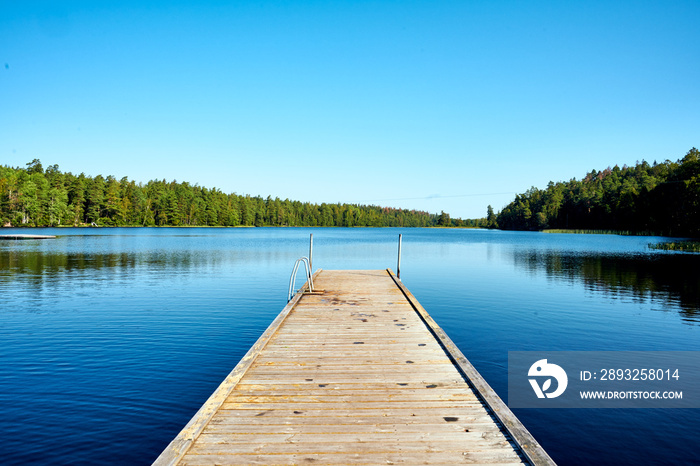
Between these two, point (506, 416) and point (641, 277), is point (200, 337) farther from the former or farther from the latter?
point (641, 277)

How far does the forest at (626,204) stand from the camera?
74.0 m

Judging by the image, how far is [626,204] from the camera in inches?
4001

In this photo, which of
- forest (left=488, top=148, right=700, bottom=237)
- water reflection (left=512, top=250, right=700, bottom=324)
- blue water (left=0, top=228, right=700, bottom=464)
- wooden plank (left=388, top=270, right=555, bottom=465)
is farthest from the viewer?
forest (left=488, top=148, right=700, bottom=237)

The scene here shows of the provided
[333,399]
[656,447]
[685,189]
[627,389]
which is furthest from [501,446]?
[685,189]

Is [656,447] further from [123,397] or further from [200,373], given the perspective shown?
[123,397]

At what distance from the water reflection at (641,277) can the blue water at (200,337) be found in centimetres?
17

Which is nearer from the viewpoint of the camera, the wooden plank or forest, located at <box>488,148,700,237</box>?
the wooden plank

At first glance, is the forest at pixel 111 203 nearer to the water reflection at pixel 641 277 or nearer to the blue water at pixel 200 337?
the blue water at pixel 200 337

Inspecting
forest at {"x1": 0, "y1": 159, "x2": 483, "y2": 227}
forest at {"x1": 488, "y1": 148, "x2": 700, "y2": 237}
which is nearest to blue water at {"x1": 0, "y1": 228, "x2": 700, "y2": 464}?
forest at {"x1": 488, "y1": 148, "x2": 700, "y2": 237}

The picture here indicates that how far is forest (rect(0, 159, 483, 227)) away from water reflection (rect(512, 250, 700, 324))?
103 meters

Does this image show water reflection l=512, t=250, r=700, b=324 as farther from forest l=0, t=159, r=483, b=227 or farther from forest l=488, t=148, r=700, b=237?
forest l=0, t=159, r=483, b=227

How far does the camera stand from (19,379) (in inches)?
326

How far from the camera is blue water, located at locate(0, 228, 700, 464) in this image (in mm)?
6266

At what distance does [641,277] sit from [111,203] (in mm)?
121354
